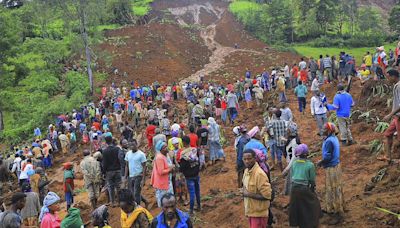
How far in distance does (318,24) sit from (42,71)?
118 feet

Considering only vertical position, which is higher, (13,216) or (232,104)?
(13,216)

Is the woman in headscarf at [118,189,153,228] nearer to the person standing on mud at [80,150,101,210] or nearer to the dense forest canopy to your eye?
the person standing on mud at [80,150,101,210]

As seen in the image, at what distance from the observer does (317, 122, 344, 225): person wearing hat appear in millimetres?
6508

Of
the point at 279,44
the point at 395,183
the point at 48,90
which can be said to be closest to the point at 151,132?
the point at 395,183

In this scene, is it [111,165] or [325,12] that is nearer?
[111,165]

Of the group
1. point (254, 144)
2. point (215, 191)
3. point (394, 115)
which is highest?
point (394, 115)

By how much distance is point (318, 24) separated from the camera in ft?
176

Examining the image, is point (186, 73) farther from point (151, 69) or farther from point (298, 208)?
point (298, 208)

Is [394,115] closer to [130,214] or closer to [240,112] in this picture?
[130,214]

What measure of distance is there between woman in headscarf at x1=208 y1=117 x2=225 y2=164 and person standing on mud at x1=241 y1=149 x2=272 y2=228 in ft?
20.2

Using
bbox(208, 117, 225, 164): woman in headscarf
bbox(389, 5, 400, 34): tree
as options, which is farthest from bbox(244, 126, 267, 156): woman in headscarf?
bbox(389, 5, 400, 34): tree

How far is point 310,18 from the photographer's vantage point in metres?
53.1

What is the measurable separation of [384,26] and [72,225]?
63.1 m

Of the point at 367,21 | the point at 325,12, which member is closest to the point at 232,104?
the point at 325,12
